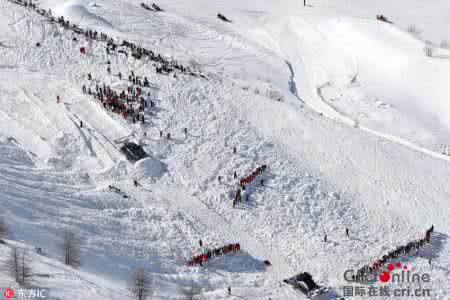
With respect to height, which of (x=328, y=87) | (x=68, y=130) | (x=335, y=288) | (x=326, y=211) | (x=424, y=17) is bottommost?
(x=335, y=288)

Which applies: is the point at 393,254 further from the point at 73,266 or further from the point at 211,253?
the point at 73,266

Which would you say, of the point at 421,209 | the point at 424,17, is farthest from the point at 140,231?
the point at 424,17

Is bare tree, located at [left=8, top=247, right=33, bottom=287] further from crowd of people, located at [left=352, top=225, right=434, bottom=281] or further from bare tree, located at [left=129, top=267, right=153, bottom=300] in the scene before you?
crowd of people, located at [left=352, top=225, right=434, bottom=281]

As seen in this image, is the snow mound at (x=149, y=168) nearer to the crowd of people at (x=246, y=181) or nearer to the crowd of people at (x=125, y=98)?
the crowd of people at (x=125, y=98)

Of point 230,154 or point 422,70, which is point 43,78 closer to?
point 230,154

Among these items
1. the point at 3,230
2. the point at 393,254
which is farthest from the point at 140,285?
the point at 393,254

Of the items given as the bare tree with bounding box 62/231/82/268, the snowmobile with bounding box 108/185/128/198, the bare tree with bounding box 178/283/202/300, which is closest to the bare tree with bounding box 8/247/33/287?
the bare tree with bounding box 62/231/82/268

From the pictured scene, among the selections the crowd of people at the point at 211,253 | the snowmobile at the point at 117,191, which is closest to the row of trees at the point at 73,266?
the crowd of people at the point at 211,253
